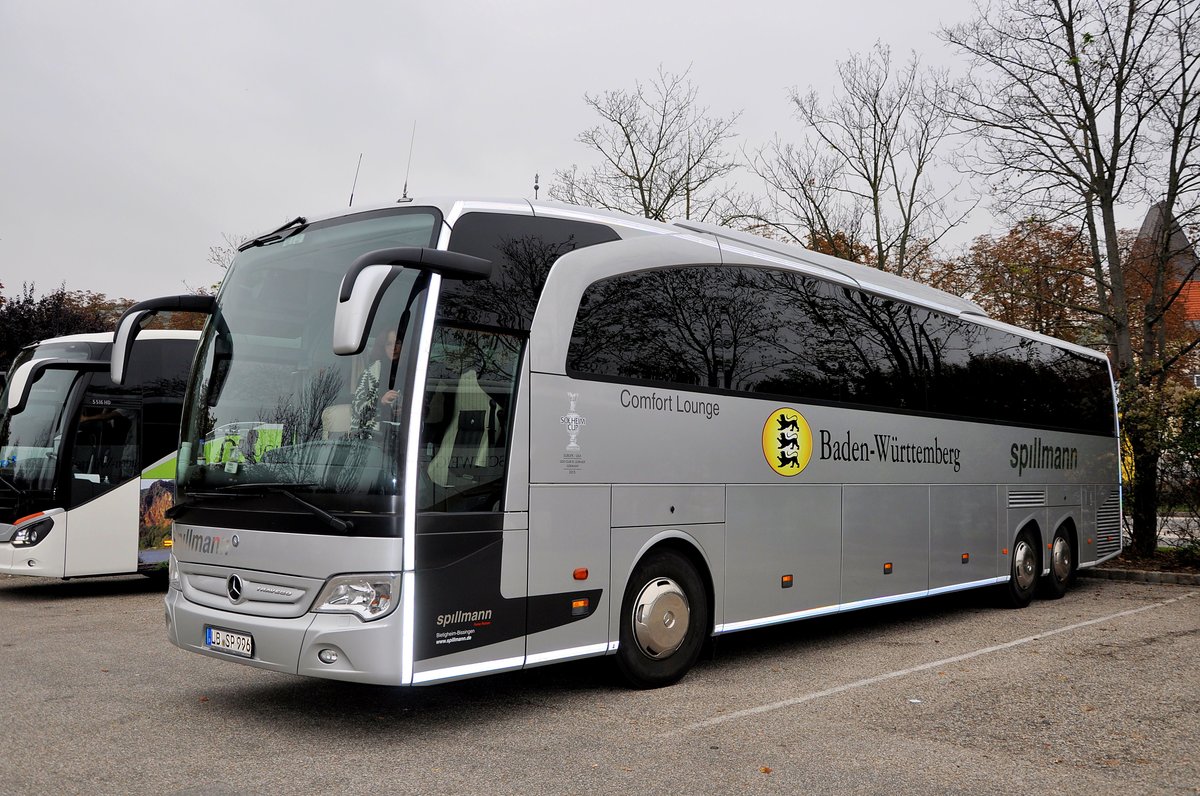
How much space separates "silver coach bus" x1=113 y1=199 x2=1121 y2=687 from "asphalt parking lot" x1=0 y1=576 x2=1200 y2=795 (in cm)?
47

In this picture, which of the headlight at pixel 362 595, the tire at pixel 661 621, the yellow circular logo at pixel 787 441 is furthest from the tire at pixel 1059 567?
the headlight at pixel 362 595

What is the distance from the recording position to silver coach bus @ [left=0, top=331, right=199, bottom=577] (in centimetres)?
1272

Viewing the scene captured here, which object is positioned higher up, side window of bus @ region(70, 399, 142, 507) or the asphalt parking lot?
side window of bus @ region(70, 399, 142, 507)

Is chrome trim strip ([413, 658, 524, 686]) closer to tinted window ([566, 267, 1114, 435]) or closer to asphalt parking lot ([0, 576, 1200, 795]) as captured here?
asphalt parking lot ([0, 576, 1200, 795])

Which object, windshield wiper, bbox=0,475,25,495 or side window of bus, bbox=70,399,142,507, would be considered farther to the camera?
side window of bus, bbox=70,399,142,507

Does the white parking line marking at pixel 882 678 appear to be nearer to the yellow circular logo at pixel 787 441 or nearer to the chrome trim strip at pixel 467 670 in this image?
the chrome trim strip at pixel 467 670

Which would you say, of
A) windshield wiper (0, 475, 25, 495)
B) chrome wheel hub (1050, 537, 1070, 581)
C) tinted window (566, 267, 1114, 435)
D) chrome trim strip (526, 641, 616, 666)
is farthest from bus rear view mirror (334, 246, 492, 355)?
chrome wheel hub (1050, 537, 1070, 581)

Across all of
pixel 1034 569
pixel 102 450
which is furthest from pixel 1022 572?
pixel 102 450

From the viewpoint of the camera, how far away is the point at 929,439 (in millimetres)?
10969

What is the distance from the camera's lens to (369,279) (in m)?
5.62

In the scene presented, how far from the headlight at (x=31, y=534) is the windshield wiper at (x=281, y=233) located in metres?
7.24

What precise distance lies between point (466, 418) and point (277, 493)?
3.95 ft

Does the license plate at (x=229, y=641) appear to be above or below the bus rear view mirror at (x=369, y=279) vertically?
below

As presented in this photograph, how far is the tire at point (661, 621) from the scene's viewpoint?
746 centimetres
